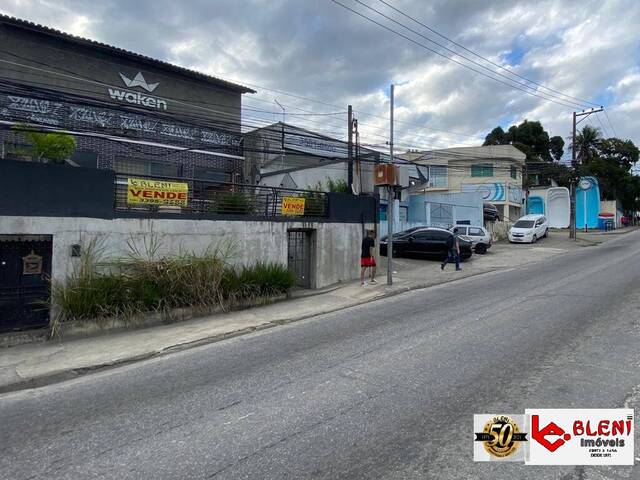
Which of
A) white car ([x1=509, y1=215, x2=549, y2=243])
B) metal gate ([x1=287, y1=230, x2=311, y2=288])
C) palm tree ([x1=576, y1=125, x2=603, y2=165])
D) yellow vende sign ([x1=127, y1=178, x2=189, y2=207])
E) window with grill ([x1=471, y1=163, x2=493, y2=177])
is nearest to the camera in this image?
yellow vende sign ([x1=127, y1=178, x2=189, y2=207])

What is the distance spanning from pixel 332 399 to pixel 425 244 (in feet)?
51.6

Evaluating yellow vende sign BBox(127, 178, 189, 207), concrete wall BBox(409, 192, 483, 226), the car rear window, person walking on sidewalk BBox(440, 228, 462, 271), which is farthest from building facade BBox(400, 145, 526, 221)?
yellow vende sign BBox(127, 178, 189, 207)

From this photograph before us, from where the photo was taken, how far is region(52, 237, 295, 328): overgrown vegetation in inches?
346

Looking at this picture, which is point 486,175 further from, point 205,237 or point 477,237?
point 205,237

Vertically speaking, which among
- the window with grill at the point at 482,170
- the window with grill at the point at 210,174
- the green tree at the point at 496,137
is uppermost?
the green tree at the point at 496,137

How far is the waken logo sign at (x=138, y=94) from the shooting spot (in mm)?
18906

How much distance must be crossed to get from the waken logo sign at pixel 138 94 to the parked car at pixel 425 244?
12.1m

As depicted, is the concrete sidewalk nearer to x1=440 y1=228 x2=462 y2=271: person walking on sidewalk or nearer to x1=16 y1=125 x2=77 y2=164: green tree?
x1=440 y1=228 x2=462 y2=271: person walking on sidewalk

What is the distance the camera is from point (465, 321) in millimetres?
8258

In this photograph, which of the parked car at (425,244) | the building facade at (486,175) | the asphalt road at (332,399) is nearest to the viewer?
the asphalt road at (332,399)

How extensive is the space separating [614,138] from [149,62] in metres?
57.1

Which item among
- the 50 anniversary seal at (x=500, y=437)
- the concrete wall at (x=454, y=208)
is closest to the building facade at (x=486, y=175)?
the concrete wall at (x=454, y=208)

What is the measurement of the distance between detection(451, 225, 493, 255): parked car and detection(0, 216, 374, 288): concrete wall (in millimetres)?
9317

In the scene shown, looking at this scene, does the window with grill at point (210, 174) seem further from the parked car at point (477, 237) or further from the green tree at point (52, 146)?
the parked car at point (477, 237)
